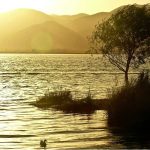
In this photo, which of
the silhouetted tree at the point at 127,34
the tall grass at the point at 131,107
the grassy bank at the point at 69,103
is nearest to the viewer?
the tall grass at the point at 131,107

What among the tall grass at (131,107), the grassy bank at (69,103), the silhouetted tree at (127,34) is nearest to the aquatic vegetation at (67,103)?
the grassy bank at (69,103)

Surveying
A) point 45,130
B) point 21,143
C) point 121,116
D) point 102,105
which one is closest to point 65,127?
point 45,130

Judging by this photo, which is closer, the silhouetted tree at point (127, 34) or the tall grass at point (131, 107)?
the tall grass at point (131, 107)

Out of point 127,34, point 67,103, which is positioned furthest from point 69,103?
point 127,34

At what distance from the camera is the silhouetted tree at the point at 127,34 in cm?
5581

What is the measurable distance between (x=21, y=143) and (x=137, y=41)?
3589cm

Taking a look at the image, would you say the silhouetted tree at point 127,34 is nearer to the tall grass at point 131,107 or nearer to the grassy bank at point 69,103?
the grassy bank at point 69,103

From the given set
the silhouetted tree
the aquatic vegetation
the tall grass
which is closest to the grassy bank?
the aquatic vegetation

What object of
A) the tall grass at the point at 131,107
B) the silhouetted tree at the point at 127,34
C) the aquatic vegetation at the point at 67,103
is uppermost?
the silhouetted tree at the point at 127,34

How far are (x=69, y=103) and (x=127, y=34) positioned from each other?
20.8 m

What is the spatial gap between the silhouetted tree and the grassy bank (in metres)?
16.4

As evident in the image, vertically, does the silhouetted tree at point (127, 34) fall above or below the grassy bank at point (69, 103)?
above

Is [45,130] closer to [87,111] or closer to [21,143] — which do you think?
[21,143]

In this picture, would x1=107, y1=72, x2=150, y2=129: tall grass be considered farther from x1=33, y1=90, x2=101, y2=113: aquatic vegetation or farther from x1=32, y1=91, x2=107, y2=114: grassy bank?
x1=33, y1=90, x2=101, y2=113: aquatic vegetation
